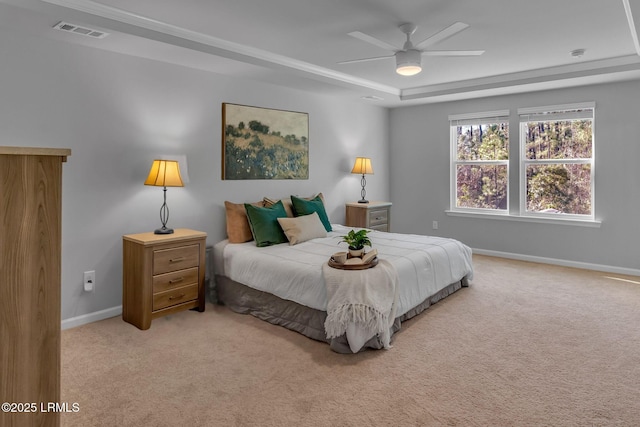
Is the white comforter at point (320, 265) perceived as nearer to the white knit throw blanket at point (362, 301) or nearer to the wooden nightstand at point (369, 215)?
the white knit throw blanket at point (362, 301)

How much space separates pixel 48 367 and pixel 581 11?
154 inches

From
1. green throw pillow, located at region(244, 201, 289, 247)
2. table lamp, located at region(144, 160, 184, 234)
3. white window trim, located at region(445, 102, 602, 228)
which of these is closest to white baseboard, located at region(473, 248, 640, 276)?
white window trim, located at region(445, 102, 602, 228)

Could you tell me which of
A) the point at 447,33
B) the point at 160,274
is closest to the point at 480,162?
the point at 447,33

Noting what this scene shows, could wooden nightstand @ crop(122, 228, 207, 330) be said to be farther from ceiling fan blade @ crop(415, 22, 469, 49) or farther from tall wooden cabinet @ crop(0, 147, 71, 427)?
ceiling fan blade @ crop(415, 22, 469, 49)

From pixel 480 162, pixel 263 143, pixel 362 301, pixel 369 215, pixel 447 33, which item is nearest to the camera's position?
pixel 362 301

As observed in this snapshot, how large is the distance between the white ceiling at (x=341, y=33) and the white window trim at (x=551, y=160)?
38cm

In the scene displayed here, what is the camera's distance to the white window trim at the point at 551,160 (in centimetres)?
497

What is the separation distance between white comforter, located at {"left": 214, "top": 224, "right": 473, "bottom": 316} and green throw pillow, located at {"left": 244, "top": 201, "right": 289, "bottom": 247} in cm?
9

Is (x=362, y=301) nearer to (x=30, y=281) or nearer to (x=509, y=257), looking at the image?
(x=30, y=281)

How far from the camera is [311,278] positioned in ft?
9.93

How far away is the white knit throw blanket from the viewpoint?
271cm

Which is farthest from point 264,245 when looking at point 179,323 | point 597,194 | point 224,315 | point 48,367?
point 597,194

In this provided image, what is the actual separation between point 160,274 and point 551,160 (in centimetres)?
499

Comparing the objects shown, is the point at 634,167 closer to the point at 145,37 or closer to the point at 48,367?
the point at 145,37
